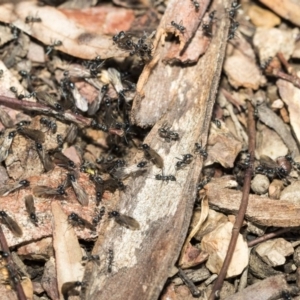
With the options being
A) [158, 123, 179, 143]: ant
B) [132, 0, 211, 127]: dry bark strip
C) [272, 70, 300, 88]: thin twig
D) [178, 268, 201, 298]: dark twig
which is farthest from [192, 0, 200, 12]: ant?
[178, 268, 201, 298]: dark twig

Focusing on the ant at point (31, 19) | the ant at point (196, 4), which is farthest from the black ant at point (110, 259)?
the ant at point (31, 19)

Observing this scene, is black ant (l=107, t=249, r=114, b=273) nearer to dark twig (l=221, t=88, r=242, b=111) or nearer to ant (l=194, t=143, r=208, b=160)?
ant (l=194, t=143, r=208, b=160)

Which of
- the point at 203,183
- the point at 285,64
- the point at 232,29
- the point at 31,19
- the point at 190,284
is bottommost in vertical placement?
the point at 190,284

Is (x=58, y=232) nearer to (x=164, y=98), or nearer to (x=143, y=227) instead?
(x=143, y=227)

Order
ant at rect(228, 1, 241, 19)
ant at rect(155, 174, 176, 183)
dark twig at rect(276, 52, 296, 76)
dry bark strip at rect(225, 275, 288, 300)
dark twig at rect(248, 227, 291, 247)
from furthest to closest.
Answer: dark twig at rect(276, 52, 296, 76) → ant at rect(228, 1, 241, 19) → dark twig at rect(248, 227, 291, 247) → ant at rect(155, 174, 176, 183) → dry bark strip at rect(225, 275, 288, 300)

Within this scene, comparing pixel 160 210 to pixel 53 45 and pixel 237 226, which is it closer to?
pixel 237 226

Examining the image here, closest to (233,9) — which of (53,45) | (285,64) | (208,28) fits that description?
(208,28)

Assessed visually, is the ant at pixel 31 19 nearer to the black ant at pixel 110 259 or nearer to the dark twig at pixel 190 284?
the black ant at pixel 110 259
